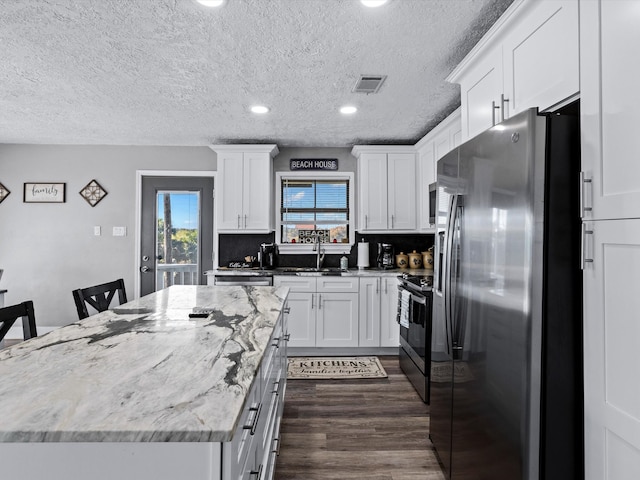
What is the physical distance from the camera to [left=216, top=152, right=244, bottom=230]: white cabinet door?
4.33m

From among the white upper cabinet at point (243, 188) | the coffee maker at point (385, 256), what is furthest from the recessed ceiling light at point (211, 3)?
the coffee maker at point (385, 256)

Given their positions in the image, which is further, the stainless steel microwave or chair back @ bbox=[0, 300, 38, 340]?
the stainless steel microwave

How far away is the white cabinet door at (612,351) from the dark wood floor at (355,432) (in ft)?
3.53

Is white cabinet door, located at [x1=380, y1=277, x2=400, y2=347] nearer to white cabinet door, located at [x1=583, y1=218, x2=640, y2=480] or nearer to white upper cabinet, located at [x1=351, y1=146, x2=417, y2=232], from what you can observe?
white upper cabinet, located at [x1=351, y1=146, x2=417, y2=232]

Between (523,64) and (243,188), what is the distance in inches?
126

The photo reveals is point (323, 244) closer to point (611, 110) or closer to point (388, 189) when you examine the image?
point (388, 189)

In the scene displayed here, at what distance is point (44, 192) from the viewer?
15.1ft

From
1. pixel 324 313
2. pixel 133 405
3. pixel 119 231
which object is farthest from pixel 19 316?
pixel 119 231

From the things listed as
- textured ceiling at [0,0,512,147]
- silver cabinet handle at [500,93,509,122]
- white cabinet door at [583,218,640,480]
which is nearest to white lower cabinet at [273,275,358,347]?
textured ceiling at [0,0,512,147]

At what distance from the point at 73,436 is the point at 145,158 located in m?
4.58

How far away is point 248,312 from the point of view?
5.85 feet

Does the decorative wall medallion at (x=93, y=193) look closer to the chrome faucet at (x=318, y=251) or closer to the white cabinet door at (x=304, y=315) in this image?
the white cabinet door at (x=304, y=315)

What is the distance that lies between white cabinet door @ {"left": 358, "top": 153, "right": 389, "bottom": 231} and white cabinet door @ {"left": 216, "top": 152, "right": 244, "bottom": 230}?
146cm

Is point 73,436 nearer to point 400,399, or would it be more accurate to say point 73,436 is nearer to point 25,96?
point 400,399
